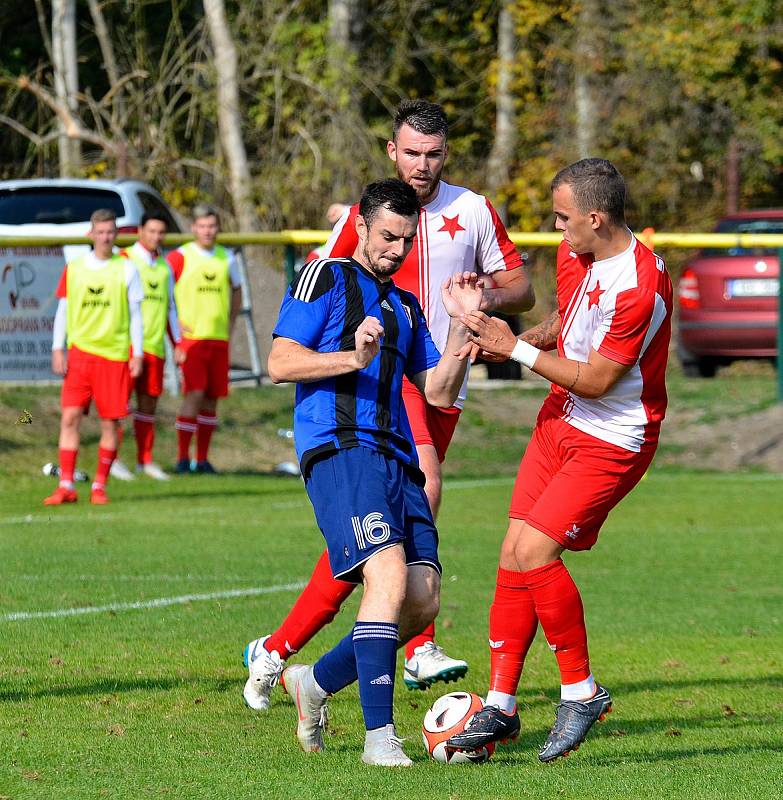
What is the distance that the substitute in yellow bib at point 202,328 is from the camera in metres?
15.6

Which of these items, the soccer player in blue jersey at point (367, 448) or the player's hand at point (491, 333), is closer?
the soccer player in blue jersey at point (367, 448)

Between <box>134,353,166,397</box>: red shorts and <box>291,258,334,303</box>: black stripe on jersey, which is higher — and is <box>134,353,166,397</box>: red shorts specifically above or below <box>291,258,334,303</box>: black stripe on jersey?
below

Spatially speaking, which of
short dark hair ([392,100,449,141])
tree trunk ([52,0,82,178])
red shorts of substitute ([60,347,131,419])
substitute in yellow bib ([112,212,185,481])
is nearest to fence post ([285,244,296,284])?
substitute in yellow bib ([112,212,185,481])

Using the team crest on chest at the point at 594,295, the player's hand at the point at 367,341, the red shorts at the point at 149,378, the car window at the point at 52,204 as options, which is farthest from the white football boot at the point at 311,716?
the car window at the point at 52,204

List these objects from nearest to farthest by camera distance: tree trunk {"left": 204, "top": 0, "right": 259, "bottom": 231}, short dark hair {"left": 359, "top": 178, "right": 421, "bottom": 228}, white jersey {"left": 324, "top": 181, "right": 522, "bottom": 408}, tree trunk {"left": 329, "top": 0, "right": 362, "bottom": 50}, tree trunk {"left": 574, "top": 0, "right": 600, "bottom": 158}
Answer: short dark hair {"left": 359, "top": 178, "right": 421, "bottom": 228}
white jersey {"left": 324, "top": 181, "right": 522, "bottom": 408}
tree trunk {"left": 204, "top": 0, "right": 259, "bottom": 231}
tree trunk {"left": 329, "top": 0, "right": 362, "bottom": 50}
tree trunk {"left": 574, "top": 0, "right": 600, "bottom": 158}

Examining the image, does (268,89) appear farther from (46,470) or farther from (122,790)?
(122,790)

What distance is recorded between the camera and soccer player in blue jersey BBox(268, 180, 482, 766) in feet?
17.7

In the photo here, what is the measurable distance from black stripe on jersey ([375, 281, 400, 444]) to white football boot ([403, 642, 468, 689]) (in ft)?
4.78

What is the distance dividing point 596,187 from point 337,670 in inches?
73.9

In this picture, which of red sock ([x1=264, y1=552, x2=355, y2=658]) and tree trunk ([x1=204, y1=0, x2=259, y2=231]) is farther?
tree trunk ([x1=204, y1=0, x2=259, y2=231])

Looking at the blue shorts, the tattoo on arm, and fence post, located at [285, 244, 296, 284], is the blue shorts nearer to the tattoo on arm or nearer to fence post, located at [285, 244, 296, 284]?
the tattoo on arm

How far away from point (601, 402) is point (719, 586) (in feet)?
14.6

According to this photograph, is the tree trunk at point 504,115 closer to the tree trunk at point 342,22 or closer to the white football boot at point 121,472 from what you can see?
the tree trunk at point 342,22

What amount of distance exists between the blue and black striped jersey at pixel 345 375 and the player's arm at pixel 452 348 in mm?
206
